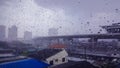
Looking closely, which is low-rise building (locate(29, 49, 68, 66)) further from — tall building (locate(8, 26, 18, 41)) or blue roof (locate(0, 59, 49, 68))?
tall building (locate(8, 26, 18, 41))

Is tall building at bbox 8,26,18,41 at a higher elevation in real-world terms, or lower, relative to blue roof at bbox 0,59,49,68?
higher

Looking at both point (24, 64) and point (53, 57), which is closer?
point (24, 64)

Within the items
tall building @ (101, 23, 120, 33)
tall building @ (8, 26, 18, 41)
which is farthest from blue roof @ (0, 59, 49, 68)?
tall building @ (8, 26, 18, 41)

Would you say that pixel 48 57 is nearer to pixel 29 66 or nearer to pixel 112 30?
pixel 29 66

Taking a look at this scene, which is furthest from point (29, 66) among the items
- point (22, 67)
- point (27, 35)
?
point (27, 35)

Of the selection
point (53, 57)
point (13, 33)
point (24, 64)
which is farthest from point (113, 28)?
point (13, 33)

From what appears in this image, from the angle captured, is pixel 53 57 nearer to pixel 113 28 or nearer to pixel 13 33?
pixel 113 28

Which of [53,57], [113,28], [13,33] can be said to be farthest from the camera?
[13,33]

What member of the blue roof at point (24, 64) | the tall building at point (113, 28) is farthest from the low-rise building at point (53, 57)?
the tall building at point (113, 28)

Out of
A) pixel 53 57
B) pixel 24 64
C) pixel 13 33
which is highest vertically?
pixel 13 33

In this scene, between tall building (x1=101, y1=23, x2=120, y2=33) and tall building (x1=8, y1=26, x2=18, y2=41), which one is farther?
tall building (x1=8, y1=26, x2=18, y2=41)

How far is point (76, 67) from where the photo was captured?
11086 millimetres

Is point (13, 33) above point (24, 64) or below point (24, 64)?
above

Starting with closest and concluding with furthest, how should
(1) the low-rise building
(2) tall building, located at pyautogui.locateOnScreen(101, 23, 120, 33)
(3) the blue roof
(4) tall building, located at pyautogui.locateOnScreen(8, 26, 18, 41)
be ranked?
(3) the blue roof < (1) the low-rise building < (2) tall building, located at pyautogui.locateOnScreen(101, 23, 120, 33) < (4) tall building, located at pyautogui.locateOnScreen(8, 26, 18, 41)
